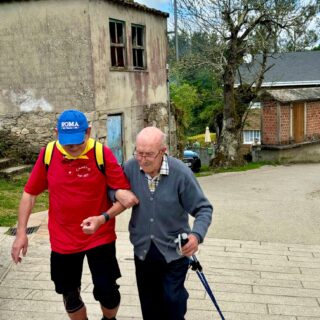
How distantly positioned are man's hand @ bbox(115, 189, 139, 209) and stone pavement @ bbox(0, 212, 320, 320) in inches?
49.6

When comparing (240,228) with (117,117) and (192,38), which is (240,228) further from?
(192,38)

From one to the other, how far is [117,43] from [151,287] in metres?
11.2

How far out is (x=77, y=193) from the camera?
3.24 meters

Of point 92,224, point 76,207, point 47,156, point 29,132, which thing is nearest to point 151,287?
point 92,224

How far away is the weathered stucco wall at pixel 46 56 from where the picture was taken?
12.2 meters

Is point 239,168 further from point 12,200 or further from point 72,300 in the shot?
point 72,300

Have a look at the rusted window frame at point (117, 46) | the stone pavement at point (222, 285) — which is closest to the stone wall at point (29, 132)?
the rusted window frame at point (117, 46)

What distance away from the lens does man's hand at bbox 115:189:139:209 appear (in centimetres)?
317

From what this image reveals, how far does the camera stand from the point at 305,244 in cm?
666

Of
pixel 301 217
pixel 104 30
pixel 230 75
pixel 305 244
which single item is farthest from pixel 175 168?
pixel 230 75

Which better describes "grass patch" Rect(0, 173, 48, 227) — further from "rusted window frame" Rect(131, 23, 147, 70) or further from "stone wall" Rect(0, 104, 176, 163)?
"rusted window frame" Rect(131, 23, 147, 70)

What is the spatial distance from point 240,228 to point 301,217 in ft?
5.17

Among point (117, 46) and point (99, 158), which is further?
point (117, 46)

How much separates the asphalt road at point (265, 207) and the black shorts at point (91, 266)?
147 inches
